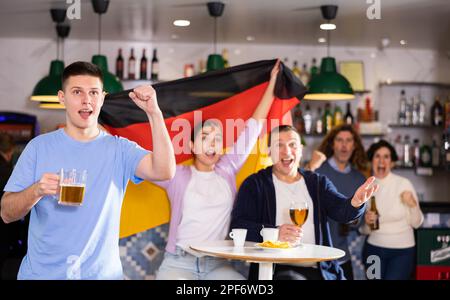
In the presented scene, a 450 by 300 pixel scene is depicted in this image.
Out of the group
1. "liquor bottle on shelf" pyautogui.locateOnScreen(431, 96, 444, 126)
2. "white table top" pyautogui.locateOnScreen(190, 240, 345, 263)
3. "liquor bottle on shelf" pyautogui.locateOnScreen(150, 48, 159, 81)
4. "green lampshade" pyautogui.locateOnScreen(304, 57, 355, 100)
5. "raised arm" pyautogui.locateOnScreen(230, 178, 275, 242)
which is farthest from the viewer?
"liquor bottle on shelf" pyautogui.locateOnScreen(431, 96, 444, 126)

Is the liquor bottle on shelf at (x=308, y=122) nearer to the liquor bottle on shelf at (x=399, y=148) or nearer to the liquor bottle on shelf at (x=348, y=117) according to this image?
the liquor bottle on shelf at (x=348, y=117)

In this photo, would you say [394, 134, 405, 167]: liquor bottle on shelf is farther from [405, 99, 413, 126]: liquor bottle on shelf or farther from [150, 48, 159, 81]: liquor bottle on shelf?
[150, 48, 159, 81]: liquor bottle on shelf

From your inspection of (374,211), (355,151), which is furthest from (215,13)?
(374,211)

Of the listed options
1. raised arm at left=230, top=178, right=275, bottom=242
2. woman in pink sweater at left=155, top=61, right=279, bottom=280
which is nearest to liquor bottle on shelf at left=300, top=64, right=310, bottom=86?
woman in pink sweater at left=155, top=61, right=279, bottom=280

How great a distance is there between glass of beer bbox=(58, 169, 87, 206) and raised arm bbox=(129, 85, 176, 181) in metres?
0.18

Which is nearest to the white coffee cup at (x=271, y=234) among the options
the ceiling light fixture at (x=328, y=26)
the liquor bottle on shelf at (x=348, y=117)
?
the ceiling light fixture at (x=328, y=26)

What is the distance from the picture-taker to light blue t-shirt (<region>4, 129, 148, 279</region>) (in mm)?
1900

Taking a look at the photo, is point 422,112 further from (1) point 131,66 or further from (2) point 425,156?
(1) point 131,66

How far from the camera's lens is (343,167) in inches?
124

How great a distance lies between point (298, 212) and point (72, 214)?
79cm

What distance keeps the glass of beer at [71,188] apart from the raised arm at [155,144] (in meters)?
0.18

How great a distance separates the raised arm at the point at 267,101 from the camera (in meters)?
2.90

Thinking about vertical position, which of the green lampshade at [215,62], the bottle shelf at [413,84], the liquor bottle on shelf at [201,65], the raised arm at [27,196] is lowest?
Answer: the raised arm at [27,196]

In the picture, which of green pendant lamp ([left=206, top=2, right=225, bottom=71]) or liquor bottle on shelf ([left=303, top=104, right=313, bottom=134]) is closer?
green pendant lamp ([left=206, top=2, right=225, bottom=71])
